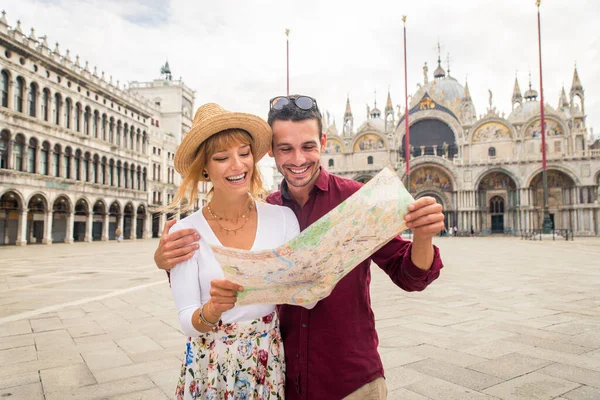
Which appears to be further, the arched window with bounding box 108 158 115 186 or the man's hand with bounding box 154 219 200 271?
the arched window with bounding box 108 158 115 186

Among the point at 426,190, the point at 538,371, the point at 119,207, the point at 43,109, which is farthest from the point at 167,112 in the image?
the point at 538,371

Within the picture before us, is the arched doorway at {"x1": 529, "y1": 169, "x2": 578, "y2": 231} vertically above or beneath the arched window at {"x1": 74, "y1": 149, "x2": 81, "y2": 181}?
beneath

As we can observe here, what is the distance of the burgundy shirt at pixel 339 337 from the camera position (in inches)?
70.8

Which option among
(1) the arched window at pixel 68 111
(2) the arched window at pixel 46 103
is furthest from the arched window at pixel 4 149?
(1) the arched window at pixel 68 111

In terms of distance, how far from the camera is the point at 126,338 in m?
4.93

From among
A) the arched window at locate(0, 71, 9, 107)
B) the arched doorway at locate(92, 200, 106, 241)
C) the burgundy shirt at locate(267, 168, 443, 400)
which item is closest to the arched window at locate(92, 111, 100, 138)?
the arched doorway at locate(92, 200, 106, 241)

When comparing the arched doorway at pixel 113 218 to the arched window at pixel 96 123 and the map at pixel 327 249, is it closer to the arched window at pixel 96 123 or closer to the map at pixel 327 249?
the arched window at pixel 96 123

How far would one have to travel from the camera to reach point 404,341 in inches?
183

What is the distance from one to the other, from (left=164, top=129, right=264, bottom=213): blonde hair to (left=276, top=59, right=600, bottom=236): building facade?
138 ft

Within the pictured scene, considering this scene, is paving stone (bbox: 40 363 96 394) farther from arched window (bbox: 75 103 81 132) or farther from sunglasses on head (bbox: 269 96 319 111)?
arched window (bbox: 75 103 81 132)

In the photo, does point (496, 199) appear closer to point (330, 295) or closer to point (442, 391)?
point (442, 391)

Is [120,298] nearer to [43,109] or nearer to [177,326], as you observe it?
[177,326]

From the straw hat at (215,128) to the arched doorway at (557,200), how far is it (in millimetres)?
43002

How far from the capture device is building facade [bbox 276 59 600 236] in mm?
38656
